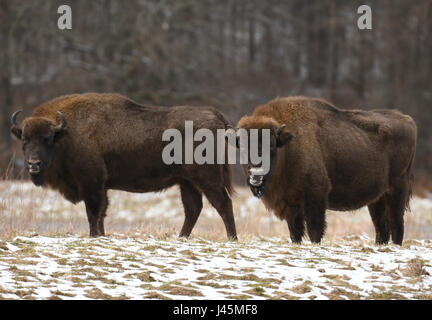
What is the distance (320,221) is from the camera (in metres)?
9.96

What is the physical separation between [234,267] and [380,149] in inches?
162

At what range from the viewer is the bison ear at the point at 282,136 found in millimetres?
9758

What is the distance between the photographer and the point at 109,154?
1092cm

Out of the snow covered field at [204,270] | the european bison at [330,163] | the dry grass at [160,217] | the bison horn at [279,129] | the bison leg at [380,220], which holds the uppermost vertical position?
the bison horn at [279,129]

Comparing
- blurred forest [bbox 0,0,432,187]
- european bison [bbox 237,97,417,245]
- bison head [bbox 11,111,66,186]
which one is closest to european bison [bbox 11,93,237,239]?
bison head [bbox 11,111,66,186]

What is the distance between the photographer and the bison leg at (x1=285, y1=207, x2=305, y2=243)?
33.4 ft

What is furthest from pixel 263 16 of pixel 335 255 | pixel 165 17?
pixel 335 255

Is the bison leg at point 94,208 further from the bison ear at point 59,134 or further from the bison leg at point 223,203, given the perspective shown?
the bison leg at point 223,203

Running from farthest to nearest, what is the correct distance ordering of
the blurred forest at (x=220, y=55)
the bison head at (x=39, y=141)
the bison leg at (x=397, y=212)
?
the blurred forest at (x=220, y=55) → the bison leg at (x=397, y=212) → the bison head at (x=39, y=141)

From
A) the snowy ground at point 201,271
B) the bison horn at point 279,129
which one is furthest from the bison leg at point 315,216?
the bison horn at point 279,129

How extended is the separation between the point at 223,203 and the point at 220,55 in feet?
87.7

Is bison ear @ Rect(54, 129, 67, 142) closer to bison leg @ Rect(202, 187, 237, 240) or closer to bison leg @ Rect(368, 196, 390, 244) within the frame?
bison leg @ Rect(202, 187, 237, 240)

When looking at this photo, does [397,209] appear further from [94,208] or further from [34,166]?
[34,166]
